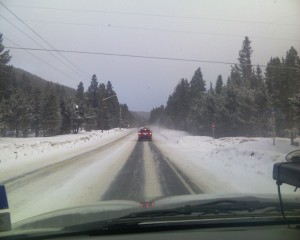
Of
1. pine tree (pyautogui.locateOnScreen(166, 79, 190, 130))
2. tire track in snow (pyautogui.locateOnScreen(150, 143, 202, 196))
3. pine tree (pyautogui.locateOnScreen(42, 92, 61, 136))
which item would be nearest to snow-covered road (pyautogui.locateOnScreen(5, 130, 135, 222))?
tire track in snow (pyautogui.locateOnScreen(150, 143, 202, 196))

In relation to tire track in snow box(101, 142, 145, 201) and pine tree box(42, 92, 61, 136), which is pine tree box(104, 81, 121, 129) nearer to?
pine tree box(42, 92, 61, 136)

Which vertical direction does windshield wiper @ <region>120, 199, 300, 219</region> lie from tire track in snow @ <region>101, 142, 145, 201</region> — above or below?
above

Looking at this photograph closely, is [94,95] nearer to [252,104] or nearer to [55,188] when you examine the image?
[252,104]

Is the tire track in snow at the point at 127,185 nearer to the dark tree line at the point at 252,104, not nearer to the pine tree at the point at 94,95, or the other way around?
the dark tree line at the point at 252,104

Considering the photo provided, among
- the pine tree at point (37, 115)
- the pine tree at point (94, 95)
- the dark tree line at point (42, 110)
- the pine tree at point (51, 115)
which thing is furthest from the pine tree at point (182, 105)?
the pine tree at point (37, 115)

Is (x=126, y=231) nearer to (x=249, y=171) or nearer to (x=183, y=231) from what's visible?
(x=183, y=231)

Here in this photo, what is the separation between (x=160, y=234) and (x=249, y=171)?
41.7 ft

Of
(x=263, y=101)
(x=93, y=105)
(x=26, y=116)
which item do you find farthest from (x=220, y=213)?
(x=93, y=105)

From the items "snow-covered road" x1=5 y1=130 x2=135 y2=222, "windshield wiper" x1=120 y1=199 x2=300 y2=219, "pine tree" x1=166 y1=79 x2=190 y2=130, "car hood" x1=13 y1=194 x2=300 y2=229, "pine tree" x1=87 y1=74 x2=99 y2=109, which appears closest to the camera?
"car hood" x1=13 y1=194 x2=300 y2=229

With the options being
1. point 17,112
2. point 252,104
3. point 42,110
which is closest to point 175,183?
point 252,104

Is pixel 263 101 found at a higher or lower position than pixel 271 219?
higher

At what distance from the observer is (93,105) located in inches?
5157

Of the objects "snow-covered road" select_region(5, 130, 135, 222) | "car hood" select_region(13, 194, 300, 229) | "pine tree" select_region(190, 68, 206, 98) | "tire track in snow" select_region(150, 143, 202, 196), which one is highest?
"pine tree" select_region(190, 68, 206, 98)

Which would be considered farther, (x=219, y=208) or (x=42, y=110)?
(x=42, y=110)
